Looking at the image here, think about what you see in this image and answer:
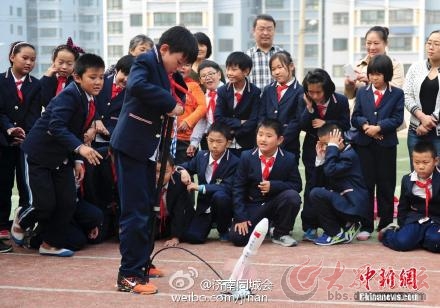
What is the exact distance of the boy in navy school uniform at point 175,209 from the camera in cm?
674

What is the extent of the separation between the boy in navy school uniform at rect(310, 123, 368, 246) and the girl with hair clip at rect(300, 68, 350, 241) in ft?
0.40

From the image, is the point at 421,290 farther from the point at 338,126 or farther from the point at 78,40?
the point at 78,40

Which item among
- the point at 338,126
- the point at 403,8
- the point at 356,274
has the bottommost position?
the point at 356,274

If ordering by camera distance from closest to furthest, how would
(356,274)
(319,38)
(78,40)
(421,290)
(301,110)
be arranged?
(421,290)
(356,274)
(301,110)
(78,40)
(319,38)

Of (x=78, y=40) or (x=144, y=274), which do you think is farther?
(x=78, y=40)

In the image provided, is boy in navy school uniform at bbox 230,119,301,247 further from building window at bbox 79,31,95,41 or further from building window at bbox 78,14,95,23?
building window at bbox 79,31,95,41

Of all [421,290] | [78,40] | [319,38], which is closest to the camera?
[421,290]

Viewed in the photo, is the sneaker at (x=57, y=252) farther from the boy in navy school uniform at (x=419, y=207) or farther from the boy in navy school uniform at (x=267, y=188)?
the boy in navy school uniform at (x=419, y=207)

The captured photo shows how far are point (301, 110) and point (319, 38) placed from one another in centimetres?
4487

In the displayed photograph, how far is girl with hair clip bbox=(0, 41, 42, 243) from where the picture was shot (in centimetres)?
668

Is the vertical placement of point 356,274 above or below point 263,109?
below

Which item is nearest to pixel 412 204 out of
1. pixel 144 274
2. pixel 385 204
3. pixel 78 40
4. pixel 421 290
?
pixel 385 204

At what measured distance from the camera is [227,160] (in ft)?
23.0

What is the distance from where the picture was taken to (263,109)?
729 cm
